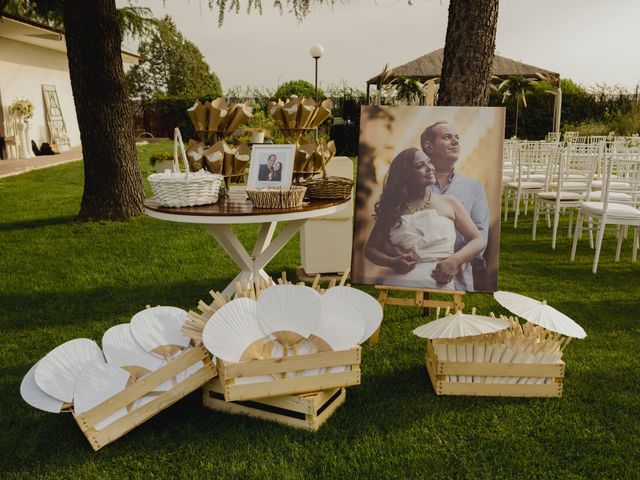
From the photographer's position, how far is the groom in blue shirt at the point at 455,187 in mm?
3008

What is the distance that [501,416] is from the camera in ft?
8.00

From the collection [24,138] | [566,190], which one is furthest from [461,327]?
[24,138]

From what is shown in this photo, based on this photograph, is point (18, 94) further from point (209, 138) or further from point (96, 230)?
point (209, 138)

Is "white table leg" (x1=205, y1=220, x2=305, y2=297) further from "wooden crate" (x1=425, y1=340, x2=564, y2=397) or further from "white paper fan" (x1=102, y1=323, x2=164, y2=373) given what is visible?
"wooden crate" (x1=425, y1=340, x2=564, y2=397)

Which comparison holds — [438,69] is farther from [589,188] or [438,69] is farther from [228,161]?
[228,161]

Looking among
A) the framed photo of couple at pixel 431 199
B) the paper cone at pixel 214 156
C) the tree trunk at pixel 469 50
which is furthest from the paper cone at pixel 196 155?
the tree trunk at pixel 469 50

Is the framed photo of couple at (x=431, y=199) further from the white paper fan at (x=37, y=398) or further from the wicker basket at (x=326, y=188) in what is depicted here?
the white paper fan at (x=37, y=398)

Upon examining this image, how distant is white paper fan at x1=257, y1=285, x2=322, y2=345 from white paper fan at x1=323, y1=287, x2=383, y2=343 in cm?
21

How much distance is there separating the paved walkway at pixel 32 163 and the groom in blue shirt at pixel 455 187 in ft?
32.0

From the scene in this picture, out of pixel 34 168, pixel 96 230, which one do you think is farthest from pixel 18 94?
pixel 96 230

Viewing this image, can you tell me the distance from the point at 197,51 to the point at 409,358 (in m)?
47.5

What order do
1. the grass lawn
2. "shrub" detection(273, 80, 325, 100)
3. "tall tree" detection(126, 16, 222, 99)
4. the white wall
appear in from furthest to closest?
"tall tree" detection(126, 16, 222, 99) → "shrub" detection(273, 80, 325, 100) → the white wall → the grass lawn

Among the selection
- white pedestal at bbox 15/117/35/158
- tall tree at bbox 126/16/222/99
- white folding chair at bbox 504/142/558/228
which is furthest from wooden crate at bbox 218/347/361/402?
tall tree at bbox 126/16/222/99

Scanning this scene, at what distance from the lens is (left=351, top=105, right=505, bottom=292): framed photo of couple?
3.02m
